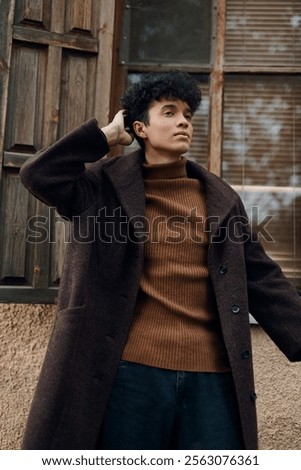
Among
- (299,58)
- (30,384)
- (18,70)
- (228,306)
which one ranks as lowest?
(30,384)

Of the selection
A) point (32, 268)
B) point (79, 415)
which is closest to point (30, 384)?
point (32, 268)

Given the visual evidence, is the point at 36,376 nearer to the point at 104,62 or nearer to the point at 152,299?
the point at 152,299

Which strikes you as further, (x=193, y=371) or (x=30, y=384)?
(x=30, y=384)

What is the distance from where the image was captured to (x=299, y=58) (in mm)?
3531

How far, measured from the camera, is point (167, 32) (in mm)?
3664

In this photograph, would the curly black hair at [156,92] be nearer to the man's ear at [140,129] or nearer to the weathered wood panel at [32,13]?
the man's ear at [140,129]

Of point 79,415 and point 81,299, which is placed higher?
point 81,299

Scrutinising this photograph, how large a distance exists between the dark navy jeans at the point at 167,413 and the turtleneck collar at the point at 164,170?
749mm

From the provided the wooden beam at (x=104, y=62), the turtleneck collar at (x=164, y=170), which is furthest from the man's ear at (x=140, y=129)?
the wooden beam at (x=104, y=62)

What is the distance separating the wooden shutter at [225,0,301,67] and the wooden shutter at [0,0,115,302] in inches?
30.2

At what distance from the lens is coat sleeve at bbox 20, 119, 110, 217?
209cm

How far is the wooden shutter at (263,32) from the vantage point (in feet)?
11.7

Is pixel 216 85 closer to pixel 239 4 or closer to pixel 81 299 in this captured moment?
pixel 239 4

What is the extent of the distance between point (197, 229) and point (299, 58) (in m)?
1.75
